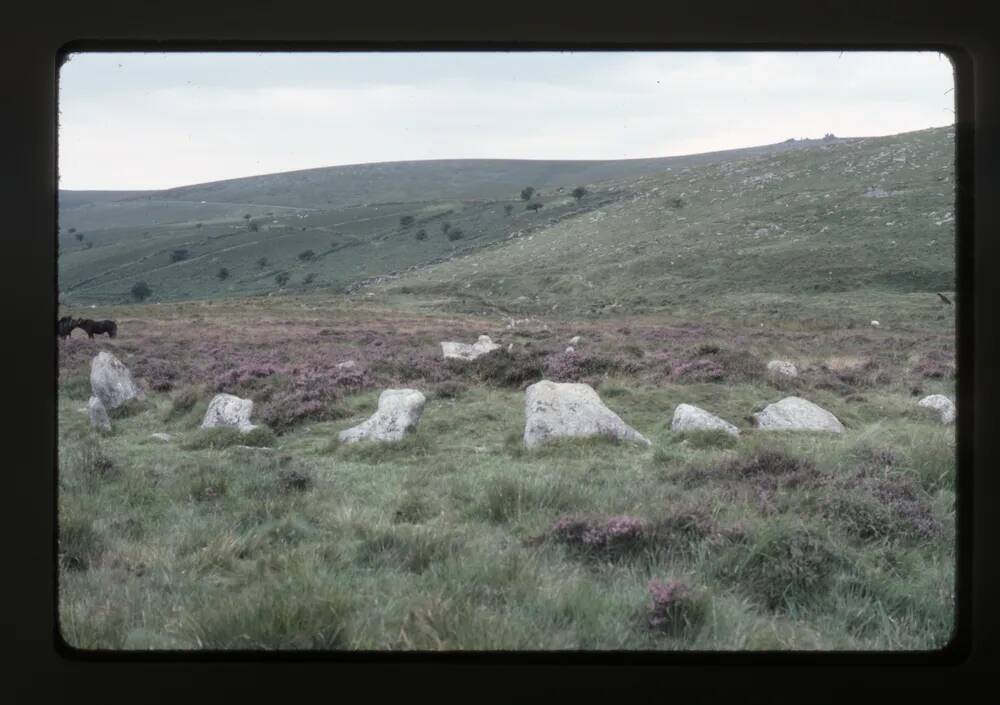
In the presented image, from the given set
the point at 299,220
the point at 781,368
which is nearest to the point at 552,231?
the point at 781,368

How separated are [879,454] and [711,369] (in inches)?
30.9

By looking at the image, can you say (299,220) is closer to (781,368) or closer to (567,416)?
(567,416)

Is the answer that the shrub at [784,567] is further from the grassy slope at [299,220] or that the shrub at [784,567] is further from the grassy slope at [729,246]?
the grassy slope at [299,220]

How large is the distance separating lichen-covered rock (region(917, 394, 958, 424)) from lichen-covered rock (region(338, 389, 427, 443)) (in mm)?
1856

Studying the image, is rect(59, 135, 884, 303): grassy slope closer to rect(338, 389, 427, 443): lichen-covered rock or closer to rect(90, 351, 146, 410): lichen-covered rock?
rect(90, 351, 146, 410): lichen-covered rock

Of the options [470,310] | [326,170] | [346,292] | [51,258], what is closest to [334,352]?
[346,292]

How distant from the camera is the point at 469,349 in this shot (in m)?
3.32

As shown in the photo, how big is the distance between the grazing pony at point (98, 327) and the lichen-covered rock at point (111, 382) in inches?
3.1

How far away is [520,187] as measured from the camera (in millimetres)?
3152

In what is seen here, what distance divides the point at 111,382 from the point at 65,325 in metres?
0.61

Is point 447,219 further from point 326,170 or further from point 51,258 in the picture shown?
point 51,258

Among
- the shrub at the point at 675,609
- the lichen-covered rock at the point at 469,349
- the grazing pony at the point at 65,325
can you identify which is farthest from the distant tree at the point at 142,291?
the shrub at the point at 675,609

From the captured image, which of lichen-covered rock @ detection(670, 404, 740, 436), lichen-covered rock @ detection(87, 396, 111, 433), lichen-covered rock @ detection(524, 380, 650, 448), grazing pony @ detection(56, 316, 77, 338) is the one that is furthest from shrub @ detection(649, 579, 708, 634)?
lichen-covered rock @ detection(87, 396, 111, 433)

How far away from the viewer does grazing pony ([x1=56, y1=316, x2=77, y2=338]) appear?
1.97 metres
